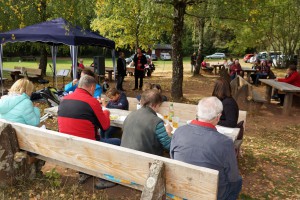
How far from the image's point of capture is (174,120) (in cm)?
376

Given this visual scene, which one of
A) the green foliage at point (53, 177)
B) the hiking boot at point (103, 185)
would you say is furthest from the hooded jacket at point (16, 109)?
the hiking boot at point (103, 185)

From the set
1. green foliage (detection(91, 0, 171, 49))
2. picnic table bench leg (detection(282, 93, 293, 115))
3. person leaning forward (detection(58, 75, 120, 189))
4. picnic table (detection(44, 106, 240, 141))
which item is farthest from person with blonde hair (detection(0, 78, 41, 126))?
green foliage (detection(91, 0, 171, 49))

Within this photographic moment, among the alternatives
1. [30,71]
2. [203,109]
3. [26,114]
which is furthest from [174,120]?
A: [30,71]

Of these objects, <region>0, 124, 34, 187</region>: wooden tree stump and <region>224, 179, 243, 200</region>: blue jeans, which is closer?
<region>224, 179, 243, 200</region>: blue jeans

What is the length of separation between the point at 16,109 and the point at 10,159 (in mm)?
657

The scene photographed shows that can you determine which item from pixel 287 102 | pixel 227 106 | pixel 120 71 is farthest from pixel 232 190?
pixel 120 71

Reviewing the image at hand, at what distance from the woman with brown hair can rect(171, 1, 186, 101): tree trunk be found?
17.4 feet

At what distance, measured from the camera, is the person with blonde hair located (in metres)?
3.62

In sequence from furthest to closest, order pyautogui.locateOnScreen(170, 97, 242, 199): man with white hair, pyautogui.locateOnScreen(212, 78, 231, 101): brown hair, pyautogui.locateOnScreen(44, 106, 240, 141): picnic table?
pyautogui.locateOnScreen(212, 78, 231, 101): brown hair, pyautogui.locateOnScreen(44, 106, 240, 141): picnic table, pyautogui.locateOnScreen(170, 97, 242, 199): man with white hair

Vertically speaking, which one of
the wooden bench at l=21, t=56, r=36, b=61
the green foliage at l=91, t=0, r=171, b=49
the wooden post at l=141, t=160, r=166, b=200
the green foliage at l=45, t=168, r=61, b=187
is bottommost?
the green foliage at l=45, t=168, r=61, b=187

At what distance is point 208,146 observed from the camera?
7.12 ft

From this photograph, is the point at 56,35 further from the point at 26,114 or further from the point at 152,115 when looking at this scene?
A: the point at 152,115

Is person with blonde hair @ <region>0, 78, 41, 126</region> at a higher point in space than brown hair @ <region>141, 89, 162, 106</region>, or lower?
lower

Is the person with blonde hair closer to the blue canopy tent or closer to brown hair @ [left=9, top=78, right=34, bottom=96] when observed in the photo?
brown hair @ [left=9, top=78, right=34, bottom=96]
